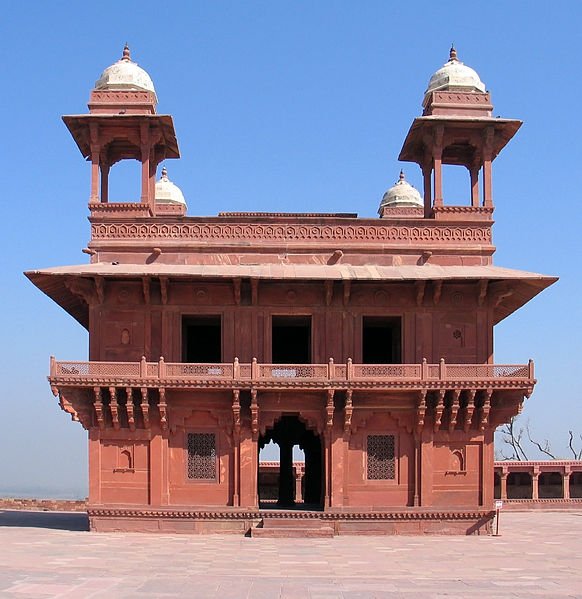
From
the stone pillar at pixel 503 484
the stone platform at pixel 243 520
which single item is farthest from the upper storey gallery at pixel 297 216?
the stone pillar at pixel 503 484

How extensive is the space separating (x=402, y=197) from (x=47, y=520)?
1656 centimetres

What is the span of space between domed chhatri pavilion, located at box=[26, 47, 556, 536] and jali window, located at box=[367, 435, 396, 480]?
0.03 metres

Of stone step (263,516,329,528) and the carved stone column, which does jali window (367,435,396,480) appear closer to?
stone step (263,516,329,528)

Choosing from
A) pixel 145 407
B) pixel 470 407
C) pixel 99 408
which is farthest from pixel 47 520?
pixel 470 407

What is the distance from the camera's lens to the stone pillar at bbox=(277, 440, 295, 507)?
28.4 meters

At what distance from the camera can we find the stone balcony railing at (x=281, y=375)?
2284cm

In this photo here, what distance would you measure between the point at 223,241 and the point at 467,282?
6204mm

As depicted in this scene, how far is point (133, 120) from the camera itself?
25.2 metres

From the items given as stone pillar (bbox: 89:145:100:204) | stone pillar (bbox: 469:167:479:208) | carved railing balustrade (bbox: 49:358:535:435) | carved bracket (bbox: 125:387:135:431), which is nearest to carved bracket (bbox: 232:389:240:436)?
carved railing balustrade (bbox: 49:358:535:435)

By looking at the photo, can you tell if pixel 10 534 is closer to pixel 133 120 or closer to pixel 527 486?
pixel 133 120

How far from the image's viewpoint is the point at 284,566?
16562 millimetres

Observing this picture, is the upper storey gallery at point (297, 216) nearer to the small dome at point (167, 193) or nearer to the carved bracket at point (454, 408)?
the carved bracket at point (454, 408)

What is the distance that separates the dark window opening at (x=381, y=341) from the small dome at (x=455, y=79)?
6.61 metres

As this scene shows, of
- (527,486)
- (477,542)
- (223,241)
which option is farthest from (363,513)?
(527,486)
